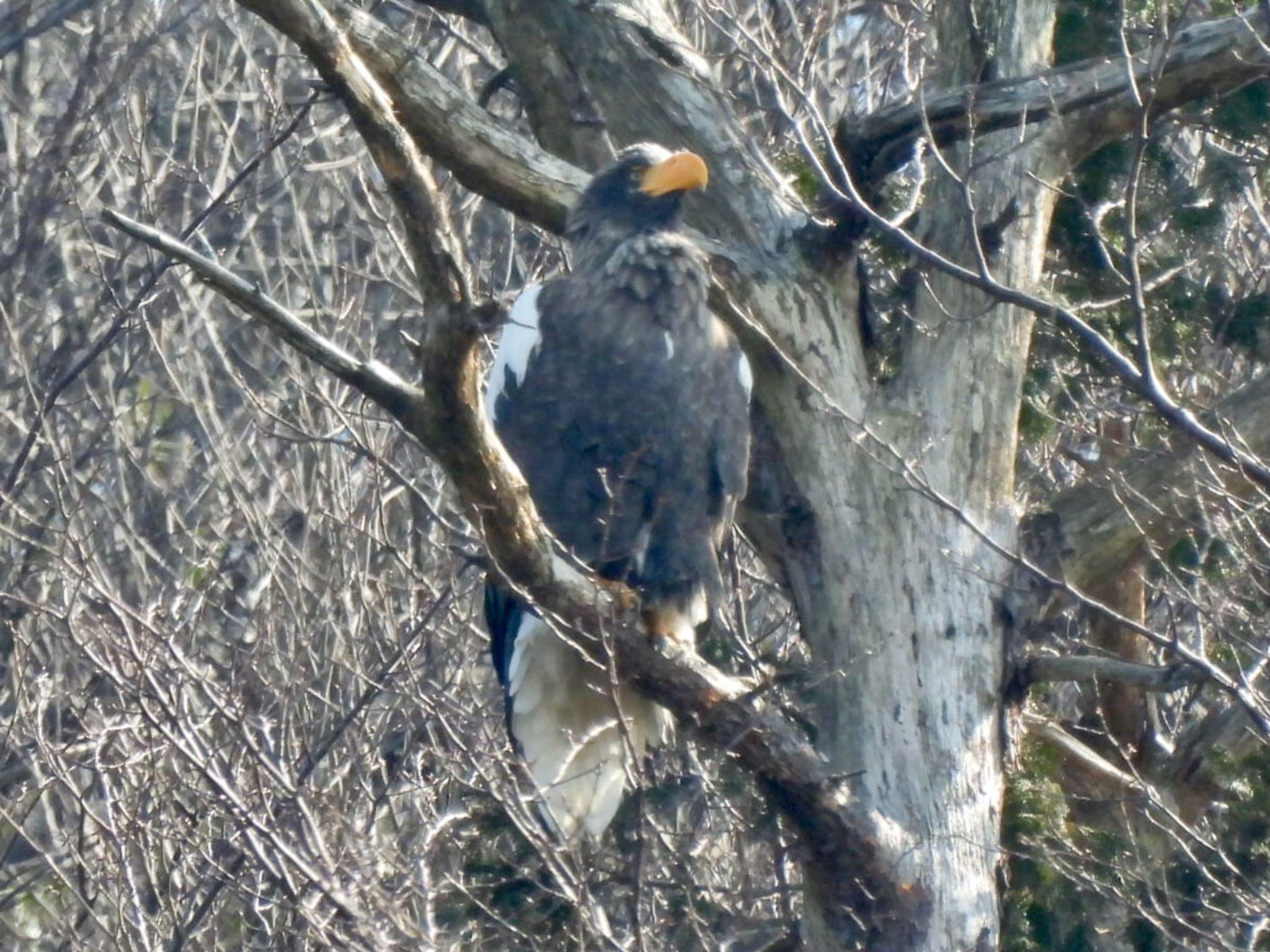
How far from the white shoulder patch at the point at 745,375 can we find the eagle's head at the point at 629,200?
441 mm

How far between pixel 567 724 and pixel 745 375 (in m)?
1.07

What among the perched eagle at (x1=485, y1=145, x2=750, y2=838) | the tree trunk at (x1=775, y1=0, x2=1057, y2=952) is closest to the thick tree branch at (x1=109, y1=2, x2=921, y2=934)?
the tree trunk at (x1=775, y1=0, x2=1057, y2=952)

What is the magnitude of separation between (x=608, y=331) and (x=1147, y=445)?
1677mm

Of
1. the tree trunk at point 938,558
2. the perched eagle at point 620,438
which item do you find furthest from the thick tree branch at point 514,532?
the perched eagle at point 620,438

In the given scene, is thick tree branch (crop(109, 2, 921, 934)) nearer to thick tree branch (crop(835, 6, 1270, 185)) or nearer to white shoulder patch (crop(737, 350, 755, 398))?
white shoulder patch (crop(737, 350, 755, 398))

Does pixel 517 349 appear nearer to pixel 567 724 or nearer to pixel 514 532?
pixel 567 724

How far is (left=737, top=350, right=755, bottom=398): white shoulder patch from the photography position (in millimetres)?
5277

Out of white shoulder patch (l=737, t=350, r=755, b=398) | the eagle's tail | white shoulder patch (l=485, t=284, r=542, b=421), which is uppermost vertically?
white shoulder patch (l=737, t=350, r=755, b=398)

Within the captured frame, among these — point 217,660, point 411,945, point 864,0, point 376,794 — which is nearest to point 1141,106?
point 411,945

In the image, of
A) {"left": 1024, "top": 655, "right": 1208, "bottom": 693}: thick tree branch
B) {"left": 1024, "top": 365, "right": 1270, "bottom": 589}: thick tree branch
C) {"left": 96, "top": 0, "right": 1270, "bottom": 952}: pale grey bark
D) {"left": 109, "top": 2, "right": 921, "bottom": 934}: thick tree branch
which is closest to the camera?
{"left": 109, "top": 2, "right": 921, "bottom": 934}: thick tree branch

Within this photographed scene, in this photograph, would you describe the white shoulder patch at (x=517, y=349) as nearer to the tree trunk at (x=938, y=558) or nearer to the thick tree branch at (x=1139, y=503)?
the tree trunk at (x=938, y=558)

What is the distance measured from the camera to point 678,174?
5160 millimetres

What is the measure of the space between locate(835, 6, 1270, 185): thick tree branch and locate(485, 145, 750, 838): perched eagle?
0.48 m

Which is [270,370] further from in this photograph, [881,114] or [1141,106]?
[1141,106]
